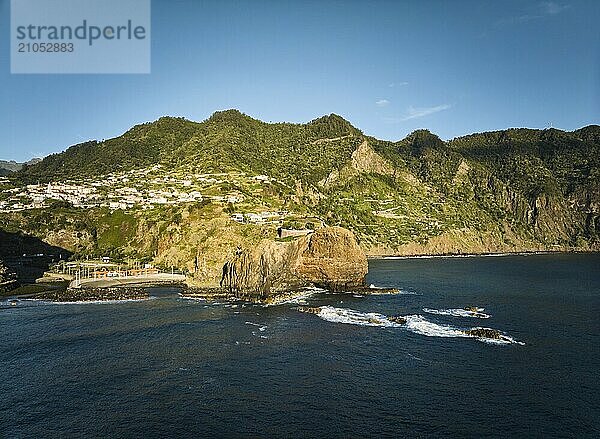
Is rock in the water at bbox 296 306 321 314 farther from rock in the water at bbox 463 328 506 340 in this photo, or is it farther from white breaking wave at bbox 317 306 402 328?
rock in the water at bbox 463 328 506 340

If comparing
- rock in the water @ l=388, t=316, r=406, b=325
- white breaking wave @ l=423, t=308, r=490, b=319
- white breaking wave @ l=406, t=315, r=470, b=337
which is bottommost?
white breaking wave @ l=423, t=308, r=490, b=319

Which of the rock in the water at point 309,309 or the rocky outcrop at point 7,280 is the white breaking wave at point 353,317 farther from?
the rocky outcrop at point 7,280

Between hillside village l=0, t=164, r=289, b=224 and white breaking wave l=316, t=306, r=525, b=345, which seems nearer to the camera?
white breaking wave l=316, t=306, r=525, b=345

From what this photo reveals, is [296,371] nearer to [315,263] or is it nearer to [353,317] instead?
[353,317]

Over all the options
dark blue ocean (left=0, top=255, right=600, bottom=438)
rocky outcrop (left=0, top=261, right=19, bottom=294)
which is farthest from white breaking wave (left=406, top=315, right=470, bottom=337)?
rocky outcrop (left=0, top=261, right=19, bottom=294)

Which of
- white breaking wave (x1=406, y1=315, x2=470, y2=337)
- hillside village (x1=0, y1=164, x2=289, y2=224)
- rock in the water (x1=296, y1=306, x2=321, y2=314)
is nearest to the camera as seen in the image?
white breaking wave (x1=406, y1=315, x2=470, y2=337)

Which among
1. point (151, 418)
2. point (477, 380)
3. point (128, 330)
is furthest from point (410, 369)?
point (128, 330)

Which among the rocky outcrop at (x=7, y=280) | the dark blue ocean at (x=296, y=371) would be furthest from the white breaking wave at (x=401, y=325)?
the rocky outcrop at (x=7, y=280)
